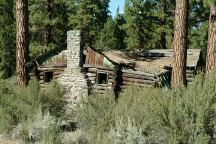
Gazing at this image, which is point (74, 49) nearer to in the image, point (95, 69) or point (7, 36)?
point (95, 69)

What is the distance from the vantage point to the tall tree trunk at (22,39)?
1664cm

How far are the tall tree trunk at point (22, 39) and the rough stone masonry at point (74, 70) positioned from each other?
7035 mm

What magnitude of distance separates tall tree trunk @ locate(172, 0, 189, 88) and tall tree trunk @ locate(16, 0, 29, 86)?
557 cm

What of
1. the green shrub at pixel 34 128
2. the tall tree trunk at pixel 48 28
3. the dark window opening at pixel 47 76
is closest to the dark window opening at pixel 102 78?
the dark window opening at pixel 47 76

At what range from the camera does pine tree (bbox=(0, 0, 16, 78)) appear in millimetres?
35844

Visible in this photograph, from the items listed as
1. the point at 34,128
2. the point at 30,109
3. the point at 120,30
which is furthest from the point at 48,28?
the point at 120,30

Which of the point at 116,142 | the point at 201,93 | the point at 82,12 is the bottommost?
the point at 116,142

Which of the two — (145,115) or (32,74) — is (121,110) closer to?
(145,115)

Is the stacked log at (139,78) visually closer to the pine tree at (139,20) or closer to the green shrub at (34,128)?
the green shrub at (34,128)

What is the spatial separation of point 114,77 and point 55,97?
9531 mm

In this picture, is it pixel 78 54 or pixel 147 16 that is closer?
pixel 78 54

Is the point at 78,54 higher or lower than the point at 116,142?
higher

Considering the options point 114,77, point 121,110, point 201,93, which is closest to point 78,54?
point 114,77

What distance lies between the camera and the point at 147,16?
41.3 m
